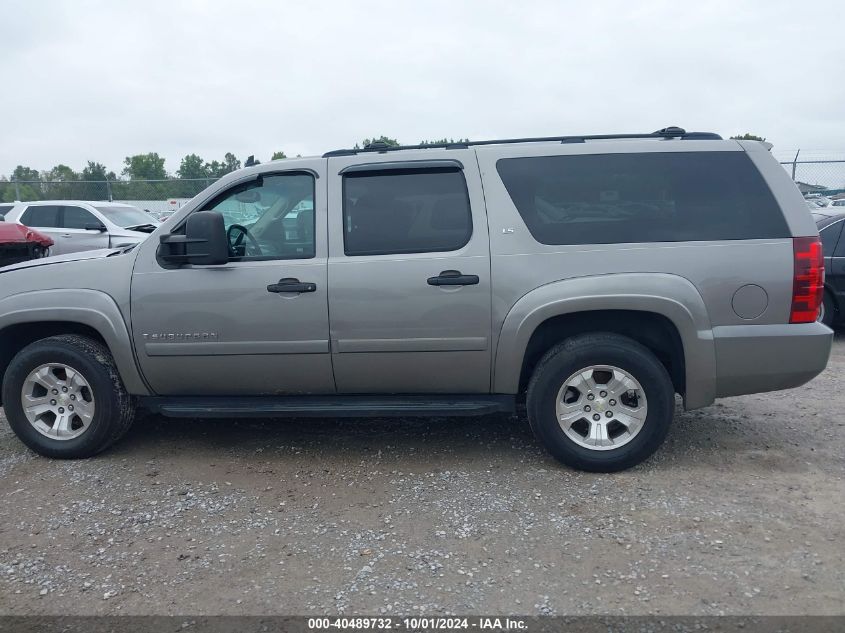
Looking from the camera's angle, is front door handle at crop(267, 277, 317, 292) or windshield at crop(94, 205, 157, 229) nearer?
front door handle at crop(267, 277, 317, 292)

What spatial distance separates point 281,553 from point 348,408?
111 centimetres

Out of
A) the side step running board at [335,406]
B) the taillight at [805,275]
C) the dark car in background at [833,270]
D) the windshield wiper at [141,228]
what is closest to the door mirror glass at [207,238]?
the side step running board at [335,406]

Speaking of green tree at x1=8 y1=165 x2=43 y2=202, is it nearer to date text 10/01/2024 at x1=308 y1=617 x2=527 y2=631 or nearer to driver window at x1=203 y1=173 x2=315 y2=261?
driver window at x1=203 y1=173 x2=315 y2=261

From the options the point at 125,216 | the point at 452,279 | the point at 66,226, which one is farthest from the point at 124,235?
the point at 452,279

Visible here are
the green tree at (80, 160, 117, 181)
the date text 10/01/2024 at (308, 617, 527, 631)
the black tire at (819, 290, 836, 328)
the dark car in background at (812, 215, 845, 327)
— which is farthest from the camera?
the green tree at (80, 160, 117, 181)

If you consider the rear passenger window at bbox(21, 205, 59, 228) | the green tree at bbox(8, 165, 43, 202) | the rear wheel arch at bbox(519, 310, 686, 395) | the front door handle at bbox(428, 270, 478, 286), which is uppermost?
the green tree at bbox(8, 165, 43, 202)

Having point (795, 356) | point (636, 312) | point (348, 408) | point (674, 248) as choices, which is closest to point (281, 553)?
point (348, 408)

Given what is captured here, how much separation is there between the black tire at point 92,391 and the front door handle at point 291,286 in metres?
1.23

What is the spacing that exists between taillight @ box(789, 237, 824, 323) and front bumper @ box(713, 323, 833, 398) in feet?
0.34

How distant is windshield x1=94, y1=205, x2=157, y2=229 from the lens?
12.1 metres

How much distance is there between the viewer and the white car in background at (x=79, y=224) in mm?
11664

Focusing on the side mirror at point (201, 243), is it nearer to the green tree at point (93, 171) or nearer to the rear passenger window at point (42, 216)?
the rear passenger window at point (42, 216)

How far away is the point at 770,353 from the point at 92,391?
4116mm

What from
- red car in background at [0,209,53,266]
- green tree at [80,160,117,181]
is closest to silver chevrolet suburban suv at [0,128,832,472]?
red car in background at [0,209,53,266]
